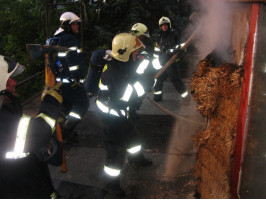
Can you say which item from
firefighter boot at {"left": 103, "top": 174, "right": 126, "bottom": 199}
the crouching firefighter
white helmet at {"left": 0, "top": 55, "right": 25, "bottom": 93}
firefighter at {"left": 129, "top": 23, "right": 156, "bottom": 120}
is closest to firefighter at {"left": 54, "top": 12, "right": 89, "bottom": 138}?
the crouching firefighter

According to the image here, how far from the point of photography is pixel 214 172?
304 centimetres

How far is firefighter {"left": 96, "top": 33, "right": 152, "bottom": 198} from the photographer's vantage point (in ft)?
11.1

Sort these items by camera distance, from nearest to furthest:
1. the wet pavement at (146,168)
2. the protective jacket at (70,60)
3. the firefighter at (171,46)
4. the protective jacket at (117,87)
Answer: the protective jacket at (117,87), the wet pavement at (146,168), the protective jacket at (70,60), the firefighter at (171,46)

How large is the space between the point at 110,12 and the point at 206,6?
22.1 ft

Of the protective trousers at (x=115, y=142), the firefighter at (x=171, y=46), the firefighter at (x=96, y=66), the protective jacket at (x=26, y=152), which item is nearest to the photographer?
the protective jacket at (x=26, y=152)

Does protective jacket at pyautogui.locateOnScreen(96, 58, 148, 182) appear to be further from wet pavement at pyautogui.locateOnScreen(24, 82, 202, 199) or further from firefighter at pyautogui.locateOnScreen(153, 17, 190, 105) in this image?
firefighter at pyautogui.locateOnScreen(153, 17, 190, 105)

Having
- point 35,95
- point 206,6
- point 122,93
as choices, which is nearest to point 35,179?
point 122,93

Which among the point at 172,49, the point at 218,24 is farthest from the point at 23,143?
the point at 172,49

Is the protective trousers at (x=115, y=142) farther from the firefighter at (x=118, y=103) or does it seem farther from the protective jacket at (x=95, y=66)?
the protective jacket at (x=95, y=66)

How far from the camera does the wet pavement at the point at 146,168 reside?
3723 millimetres

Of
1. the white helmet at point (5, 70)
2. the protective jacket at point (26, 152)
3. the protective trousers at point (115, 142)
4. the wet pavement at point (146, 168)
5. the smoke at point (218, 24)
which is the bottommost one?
the wet pavement at point (146, 168)

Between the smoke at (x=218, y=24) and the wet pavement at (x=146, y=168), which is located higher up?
the smoke at (x=218, y=24)

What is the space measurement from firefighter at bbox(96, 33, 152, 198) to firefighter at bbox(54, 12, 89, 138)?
4.15 feet

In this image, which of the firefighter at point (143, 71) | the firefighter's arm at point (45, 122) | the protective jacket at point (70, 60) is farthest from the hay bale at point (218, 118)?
the protective jacket at point (70, 60)
